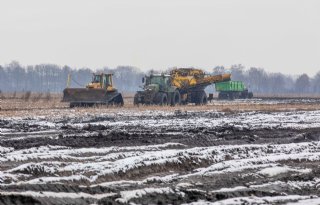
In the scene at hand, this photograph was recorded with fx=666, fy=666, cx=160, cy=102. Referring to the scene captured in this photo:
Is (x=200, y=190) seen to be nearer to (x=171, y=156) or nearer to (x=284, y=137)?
(x=171, y=156)

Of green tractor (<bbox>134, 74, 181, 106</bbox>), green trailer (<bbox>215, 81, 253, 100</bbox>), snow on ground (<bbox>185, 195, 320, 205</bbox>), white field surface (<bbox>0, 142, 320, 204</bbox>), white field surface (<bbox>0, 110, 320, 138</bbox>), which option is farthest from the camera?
green trailer (<bbox>215, 81, 253, 100</bbox>)

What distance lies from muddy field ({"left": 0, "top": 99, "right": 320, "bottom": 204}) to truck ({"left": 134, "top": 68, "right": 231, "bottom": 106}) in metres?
20.2

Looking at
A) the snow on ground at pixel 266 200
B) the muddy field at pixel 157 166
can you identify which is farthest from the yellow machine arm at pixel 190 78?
the snow on ground at pixel 266 200

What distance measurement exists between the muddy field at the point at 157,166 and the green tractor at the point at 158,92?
66.0 feet

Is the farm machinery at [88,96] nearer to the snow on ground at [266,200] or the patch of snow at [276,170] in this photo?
the patch of snow at [276,170]

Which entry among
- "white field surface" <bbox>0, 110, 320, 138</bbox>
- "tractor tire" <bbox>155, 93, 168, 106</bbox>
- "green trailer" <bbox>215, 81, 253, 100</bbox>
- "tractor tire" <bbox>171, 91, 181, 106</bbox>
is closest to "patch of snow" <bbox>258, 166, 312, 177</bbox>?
"white field surface" <bbox>0, 110, 320, 138</bbox>

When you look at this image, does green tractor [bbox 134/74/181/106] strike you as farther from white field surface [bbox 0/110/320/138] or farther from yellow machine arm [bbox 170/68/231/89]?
white field surface [bbox 0/110/320/138]

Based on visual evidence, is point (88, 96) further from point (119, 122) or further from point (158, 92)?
point (119, 122)

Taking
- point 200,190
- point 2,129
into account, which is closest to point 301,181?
point 200,190

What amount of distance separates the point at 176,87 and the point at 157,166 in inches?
1312

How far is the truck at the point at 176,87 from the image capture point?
4350 cm

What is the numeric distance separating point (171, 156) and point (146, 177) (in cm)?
236

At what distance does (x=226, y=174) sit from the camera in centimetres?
1223

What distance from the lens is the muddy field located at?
955 centimetres
